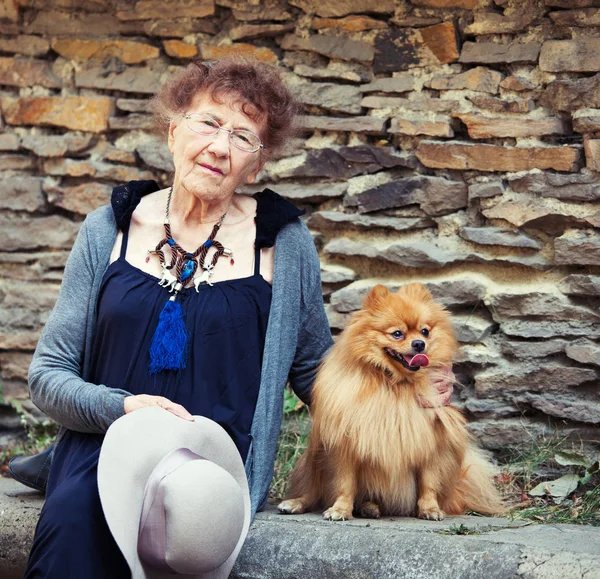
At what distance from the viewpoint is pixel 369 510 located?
Answer: 278 cm

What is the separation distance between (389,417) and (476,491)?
1.68 ft

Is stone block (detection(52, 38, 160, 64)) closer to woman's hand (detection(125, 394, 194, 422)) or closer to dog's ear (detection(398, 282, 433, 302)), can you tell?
dog's ear (detection(398, 282, 433, 302))

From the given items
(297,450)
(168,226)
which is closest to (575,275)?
(297,450)

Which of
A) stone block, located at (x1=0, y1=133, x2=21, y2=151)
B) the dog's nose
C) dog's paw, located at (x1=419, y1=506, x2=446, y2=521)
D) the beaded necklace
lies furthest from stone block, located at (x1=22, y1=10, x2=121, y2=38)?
dog's paw, located at (x1=419, y1=506, x2=446, y2=521)

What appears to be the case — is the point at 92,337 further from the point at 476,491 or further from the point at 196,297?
the point at 476,491

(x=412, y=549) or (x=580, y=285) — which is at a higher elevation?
(x=580, y=285)

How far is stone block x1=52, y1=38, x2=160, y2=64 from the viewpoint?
4.08 metres

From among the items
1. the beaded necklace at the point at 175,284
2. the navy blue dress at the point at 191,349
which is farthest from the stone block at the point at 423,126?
the navy blue dress at the point at 191,349

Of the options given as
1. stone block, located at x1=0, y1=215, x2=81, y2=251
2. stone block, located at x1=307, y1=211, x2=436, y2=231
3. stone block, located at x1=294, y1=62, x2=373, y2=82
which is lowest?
stone block, located at x1=0, y1=215, x2=81, y2=251

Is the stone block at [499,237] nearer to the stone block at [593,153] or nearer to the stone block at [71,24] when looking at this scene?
the stone block at [593,153]

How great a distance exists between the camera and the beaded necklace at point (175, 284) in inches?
103

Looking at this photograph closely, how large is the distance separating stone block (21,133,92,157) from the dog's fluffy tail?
242 cm

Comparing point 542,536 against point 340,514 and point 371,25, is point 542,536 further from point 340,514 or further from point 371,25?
point 371,25

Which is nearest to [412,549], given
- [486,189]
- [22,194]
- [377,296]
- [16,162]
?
[377,296]
